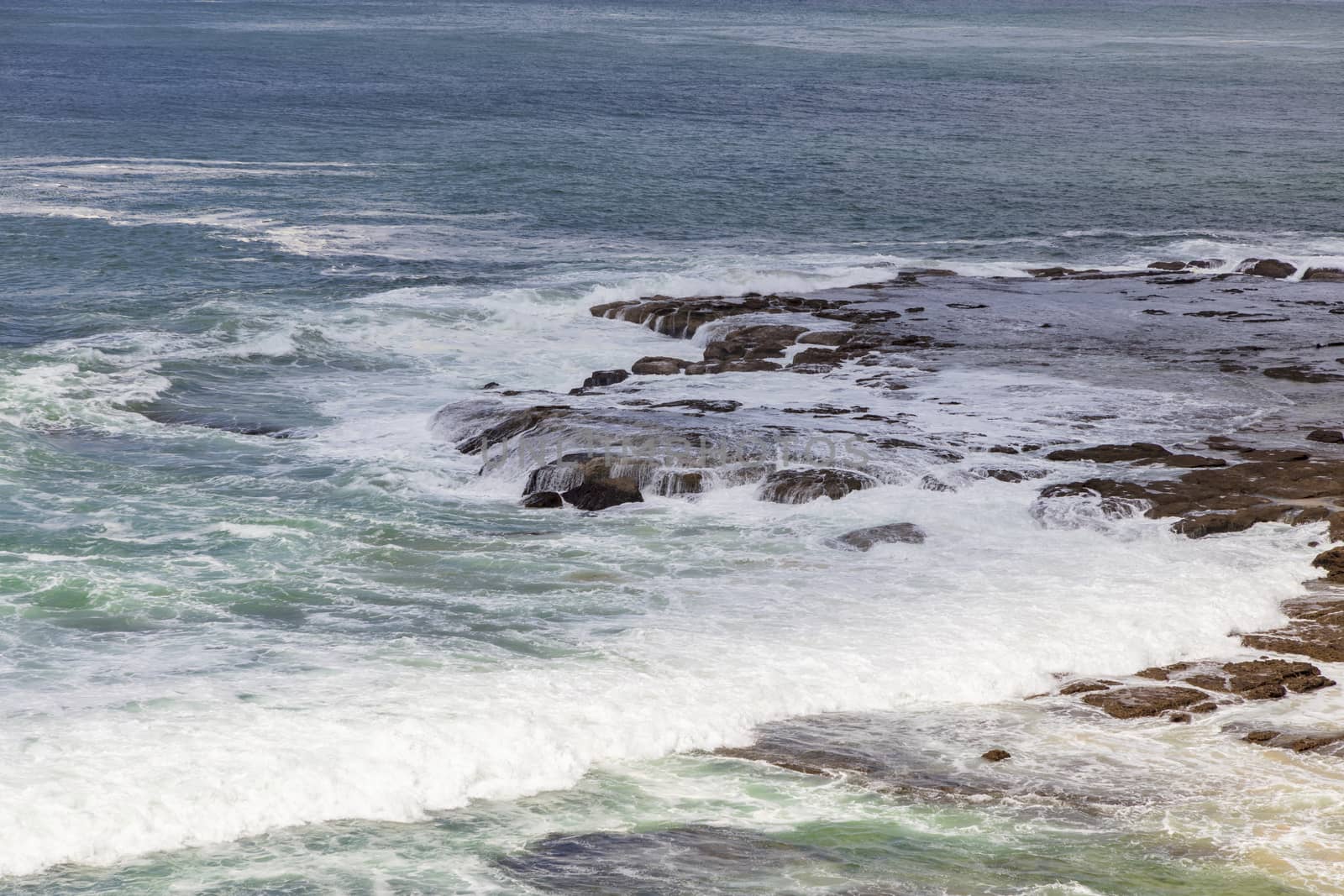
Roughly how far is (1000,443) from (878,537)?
492cm

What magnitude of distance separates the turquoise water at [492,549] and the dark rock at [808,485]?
42 cm

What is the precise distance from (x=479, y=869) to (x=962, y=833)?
4140mm

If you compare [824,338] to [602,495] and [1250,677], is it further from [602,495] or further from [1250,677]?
[1250,677]

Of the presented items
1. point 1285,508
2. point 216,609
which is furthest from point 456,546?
point 1285,508

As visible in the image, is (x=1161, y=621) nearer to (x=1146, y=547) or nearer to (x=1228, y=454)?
(x=1146, y=547)

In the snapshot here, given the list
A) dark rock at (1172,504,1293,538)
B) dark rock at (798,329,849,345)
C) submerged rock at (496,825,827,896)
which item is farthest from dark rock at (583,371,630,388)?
submerged rock at (496,825,827,896)

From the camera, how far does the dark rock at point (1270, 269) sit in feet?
127

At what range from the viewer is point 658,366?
2928 cm

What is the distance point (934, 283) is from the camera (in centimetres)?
3728

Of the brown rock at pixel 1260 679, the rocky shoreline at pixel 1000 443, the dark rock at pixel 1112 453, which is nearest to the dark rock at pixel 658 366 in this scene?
the rocky shoreline at pixel 1000 443

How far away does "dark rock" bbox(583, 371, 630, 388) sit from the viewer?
93.3ft

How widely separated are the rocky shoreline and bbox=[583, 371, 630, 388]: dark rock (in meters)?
0.04

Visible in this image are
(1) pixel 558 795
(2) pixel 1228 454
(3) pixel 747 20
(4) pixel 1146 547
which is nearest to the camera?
(1) pixel 558 795

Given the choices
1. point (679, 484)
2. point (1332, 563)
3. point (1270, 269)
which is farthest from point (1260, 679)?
point (1270, 269)
